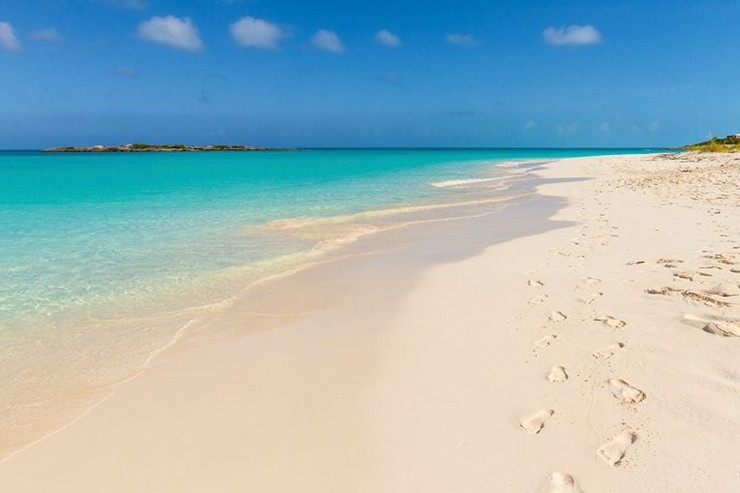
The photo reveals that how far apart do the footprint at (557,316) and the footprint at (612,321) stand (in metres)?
0.37

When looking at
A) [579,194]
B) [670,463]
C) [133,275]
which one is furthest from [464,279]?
[579,194]

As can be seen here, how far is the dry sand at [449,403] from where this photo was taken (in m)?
3.01

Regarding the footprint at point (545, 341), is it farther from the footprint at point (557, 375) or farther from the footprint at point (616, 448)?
the footprint at point (616, 448)

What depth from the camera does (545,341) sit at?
488 centimetres

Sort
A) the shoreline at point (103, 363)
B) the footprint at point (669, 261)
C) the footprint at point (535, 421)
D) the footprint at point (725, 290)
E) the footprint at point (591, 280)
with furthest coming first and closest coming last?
the footprint at point (669, 261), the footprint at point (591, 280), the footprint at point (725, 290), the shoreline at point (103, 363), the footprint at point (535, 421)

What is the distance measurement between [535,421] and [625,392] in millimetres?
896

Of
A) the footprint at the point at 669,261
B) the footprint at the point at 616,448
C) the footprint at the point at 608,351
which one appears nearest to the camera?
the footprint at the point at 616,448

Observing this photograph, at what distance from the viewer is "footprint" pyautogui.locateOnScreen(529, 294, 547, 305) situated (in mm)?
6051

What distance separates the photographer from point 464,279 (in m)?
7.43

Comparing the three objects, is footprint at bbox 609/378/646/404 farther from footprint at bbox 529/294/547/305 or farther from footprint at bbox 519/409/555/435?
footprint at bbox 529/294/547/305

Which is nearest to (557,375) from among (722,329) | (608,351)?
(608,351)

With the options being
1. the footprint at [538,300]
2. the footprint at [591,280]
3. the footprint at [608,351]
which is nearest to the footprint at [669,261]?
the footprint at [591,280]

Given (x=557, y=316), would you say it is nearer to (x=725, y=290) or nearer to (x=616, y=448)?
(x=725, y=290)

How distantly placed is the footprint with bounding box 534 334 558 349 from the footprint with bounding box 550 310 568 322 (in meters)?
0.48
